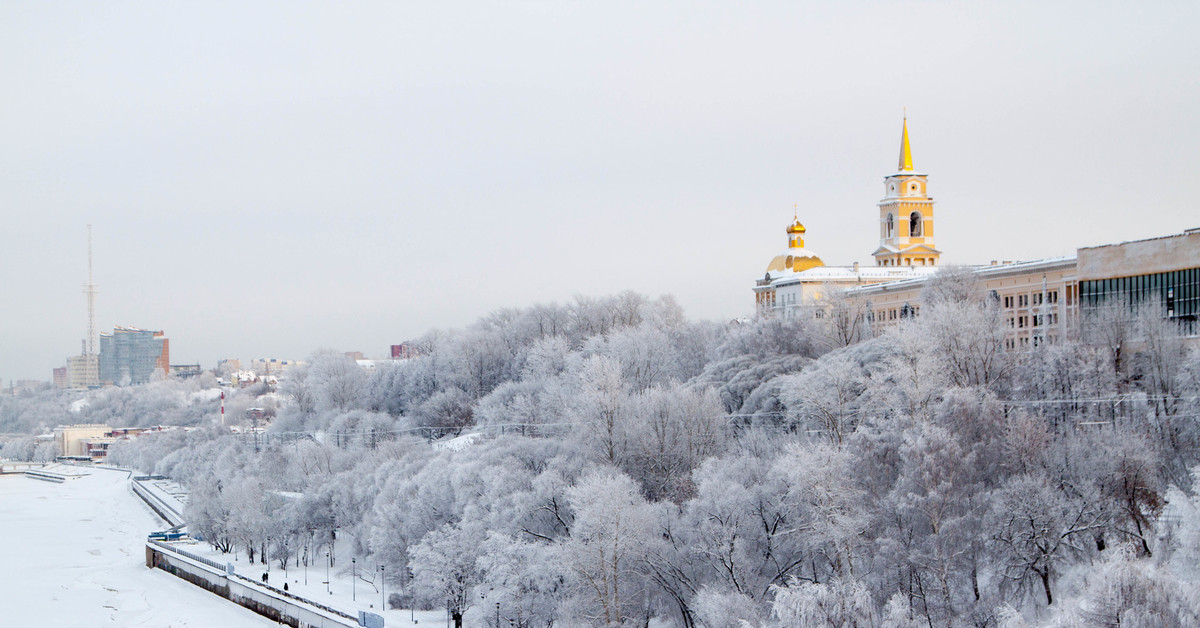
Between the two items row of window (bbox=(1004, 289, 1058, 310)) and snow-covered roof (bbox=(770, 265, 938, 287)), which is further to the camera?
snow-covered roof (bbox=(770, 265, 938, 287))

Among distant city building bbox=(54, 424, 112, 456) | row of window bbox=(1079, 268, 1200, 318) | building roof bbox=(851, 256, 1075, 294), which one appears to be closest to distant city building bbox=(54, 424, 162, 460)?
distant city building bbox=(54, 424, 112, 456)

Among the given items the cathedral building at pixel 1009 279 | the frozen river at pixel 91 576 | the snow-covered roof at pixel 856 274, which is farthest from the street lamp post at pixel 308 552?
the snow-covered roof at pixel 856 274

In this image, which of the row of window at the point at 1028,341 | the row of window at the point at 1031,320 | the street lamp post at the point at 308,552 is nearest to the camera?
the row of window at the point at 1028,341

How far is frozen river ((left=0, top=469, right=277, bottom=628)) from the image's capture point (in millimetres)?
47000

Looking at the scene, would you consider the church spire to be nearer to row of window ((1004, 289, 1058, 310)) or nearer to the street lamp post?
row of window ((1004, 289, 1058, 310))

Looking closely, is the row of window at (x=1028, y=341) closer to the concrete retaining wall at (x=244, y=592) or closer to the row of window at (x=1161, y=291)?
the row of window at (x=1161, y=291)

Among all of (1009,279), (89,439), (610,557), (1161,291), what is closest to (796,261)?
(1009,279)

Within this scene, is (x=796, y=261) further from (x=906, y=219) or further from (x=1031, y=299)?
(x=1031, y=299)

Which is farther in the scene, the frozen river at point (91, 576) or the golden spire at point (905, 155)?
the golden spire at point (905, 155)

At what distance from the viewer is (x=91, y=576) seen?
57312 mm

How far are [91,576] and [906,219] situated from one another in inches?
2551

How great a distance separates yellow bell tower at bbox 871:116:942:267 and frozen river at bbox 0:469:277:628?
58.5 m

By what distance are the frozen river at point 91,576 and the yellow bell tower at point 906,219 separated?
58491 mm

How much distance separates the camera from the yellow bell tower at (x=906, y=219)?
307 ft
